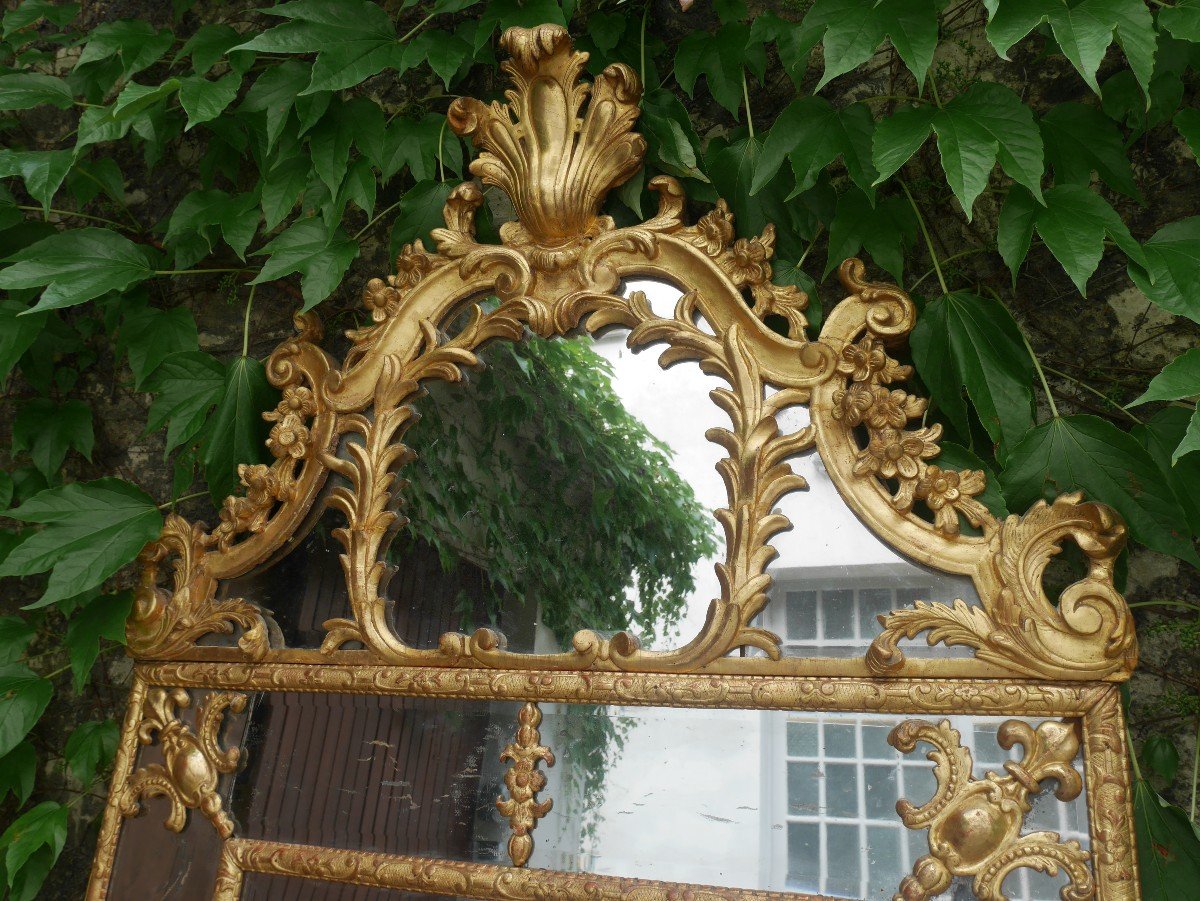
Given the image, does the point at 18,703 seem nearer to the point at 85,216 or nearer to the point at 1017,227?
the point at 85,216

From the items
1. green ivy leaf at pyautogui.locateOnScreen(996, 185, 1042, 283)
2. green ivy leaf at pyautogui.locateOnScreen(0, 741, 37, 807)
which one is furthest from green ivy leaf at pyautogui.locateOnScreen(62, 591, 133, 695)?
green ivy leaf at pyautogui.locateOnScreen(996, 185, 1042, 283)

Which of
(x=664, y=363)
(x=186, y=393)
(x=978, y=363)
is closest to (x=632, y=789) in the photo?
(x=664, y=363)

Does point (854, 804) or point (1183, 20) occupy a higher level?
point (1183, 20)

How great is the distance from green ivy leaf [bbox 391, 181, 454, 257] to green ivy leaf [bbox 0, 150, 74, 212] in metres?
0.39

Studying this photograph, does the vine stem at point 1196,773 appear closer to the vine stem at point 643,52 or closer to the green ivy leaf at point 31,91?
the vine stem at point 643,52

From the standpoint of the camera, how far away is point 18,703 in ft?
3.63

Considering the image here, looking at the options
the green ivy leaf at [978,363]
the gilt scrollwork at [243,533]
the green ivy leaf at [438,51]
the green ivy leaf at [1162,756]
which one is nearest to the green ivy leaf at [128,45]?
the green ivy leaf at [438,51]

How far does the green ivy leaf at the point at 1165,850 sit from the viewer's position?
757 millimetres

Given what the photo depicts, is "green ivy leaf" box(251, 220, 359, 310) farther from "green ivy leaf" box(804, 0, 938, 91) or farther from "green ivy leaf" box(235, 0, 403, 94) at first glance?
"green ivy leaf" box(804, 0, 938, 91)

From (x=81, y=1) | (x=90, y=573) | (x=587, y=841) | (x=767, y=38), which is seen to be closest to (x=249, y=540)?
(x=90, y=573)

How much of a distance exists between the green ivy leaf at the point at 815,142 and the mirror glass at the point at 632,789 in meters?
0.50

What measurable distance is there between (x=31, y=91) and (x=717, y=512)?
3.32 feet

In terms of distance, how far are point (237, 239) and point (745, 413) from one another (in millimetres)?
689

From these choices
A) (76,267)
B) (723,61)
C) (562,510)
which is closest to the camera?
(562,510)
